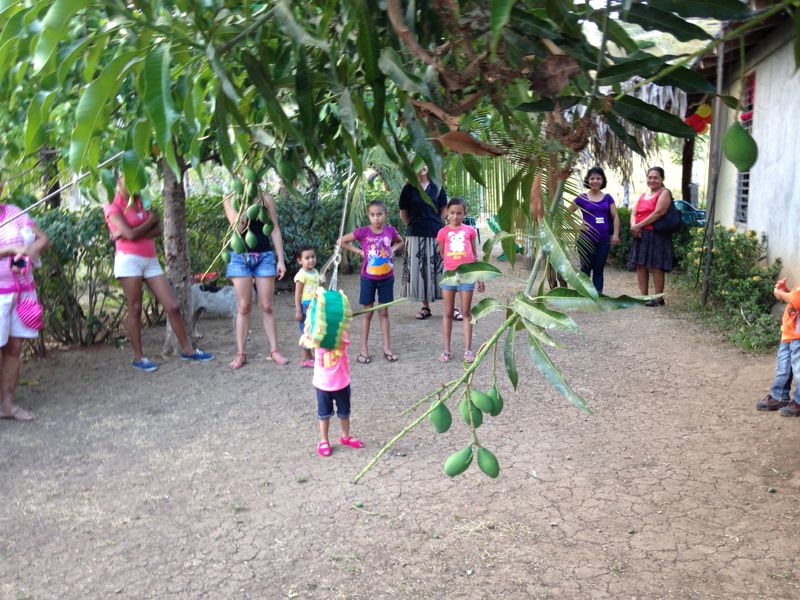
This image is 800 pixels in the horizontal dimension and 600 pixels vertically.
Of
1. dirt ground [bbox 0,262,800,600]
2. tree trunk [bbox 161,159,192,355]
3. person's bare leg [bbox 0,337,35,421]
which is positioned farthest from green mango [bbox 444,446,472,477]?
tree trunk [bbox 161,159,192,355]

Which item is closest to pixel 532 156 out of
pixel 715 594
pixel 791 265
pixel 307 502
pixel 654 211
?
pixel 715 594

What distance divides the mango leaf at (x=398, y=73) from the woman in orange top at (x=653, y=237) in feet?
25.3

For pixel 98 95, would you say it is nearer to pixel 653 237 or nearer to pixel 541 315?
pixel 541 315

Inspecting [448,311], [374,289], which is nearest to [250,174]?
[448,311]

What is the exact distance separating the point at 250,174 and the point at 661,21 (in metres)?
0.99

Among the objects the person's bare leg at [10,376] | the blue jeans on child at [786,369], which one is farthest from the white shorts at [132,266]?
the blue jeans on child at [786,369]

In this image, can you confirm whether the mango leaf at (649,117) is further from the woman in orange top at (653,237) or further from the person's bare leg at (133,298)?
the woman in orange top at (653,237)

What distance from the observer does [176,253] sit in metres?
7.04

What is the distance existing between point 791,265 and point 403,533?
215 inches

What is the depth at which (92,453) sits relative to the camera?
486 cm

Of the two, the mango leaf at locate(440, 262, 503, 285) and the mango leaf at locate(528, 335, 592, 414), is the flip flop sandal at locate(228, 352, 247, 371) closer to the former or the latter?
the mango leaf at locate(440, 262, 503, 285)

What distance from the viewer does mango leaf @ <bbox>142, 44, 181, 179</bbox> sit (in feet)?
4.52

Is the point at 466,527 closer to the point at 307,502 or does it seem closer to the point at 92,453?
the point at 307,502

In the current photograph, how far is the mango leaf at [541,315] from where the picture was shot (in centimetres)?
142
